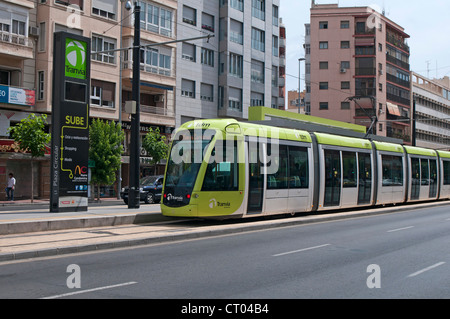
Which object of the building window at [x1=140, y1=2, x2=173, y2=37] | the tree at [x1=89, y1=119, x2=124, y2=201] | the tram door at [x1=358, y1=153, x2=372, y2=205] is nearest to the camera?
the tram door at [x1=358, y1=153, x2=372, y2=205]

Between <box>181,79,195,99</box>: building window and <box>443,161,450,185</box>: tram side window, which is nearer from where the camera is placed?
<box>443,161,450,185</box>: tram side window

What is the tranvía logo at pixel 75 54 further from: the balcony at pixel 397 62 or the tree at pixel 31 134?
the balcony at pixel 397 62

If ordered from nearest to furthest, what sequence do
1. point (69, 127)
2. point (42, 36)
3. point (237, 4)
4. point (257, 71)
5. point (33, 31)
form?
point (69, 127)
point (33, 31)
point (42, 36)
point (237, 4)
point (257, 71)

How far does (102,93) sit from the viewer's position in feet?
128

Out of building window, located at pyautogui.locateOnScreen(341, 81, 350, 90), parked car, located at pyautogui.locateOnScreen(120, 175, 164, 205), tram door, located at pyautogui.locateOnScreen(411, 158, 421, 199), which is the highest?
building window, located at pyautogui.locateOnScreen(341, 81, 350, 90)

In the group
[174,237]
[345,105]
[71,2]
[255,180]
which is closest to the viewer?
[174,237]

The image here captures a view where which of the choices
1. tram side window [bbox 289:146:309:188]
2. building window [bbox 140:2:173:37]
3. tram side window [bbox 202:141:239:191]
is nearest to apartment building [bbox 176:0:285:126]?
building window [bbox 140:2:173:37]

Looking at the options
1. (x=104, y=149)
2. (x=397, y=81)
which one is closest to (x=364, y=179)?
(x=104, y=149)

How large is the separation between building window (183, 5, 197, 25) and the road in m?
35.0

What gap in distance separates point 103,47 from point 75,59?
21.4 meters

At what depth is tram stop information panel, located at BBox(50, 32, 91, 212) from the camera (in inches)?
691

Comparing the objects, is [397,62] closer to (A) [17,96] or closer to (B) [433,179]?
(B) [433,179]

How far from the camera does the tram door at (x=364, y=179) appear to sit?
23.1m

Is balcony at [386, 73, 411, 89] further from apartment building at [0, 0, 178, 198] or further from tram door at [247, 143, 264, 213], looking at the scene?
tram door at [247, 143, 264, 213]
